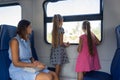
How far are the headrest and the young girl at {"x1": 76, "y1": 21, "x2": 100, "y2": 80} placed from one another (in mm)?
1204

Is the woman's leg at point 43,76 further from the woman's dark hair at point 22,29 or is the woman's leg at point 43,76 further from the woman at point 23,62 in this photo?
the woman's dark hair at point 22,29

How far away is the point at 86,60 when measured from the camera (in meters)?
3.63

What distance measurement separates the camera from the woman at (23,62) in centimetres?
292

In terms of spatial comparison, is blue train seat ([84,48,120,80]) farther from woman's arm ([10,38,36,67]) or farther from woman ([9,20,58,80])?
woman's arm ([10,38,36,67])

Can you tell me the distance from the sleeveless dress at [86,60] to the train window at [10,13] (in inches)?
68.7

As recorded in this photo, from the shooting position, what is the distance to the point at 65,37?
13.9ft

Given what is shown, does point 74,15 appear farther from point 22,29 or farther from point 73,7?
point 22,29

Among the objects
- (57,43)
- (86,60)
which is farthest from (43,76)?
(57,43)

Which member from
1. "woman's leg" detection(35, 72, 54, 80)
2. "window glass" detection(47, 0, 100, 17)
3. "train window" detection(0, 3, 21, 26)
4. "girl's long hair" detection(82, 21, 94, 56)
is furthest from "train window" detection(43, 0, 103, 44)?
"woman's leg" detection(35, 72, 54, 80)

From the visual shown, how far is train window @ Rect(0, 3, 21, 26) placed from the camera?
4.70m

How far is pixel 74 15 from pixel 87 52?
84cm

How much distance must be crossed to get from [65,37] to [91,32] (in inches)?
25.5

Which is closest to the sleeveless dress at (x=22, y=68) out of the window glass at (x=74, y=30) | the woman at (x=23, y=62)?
the woman at (x=23, y=62)

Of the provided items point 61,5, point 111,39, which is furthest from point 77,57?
point 61,5
